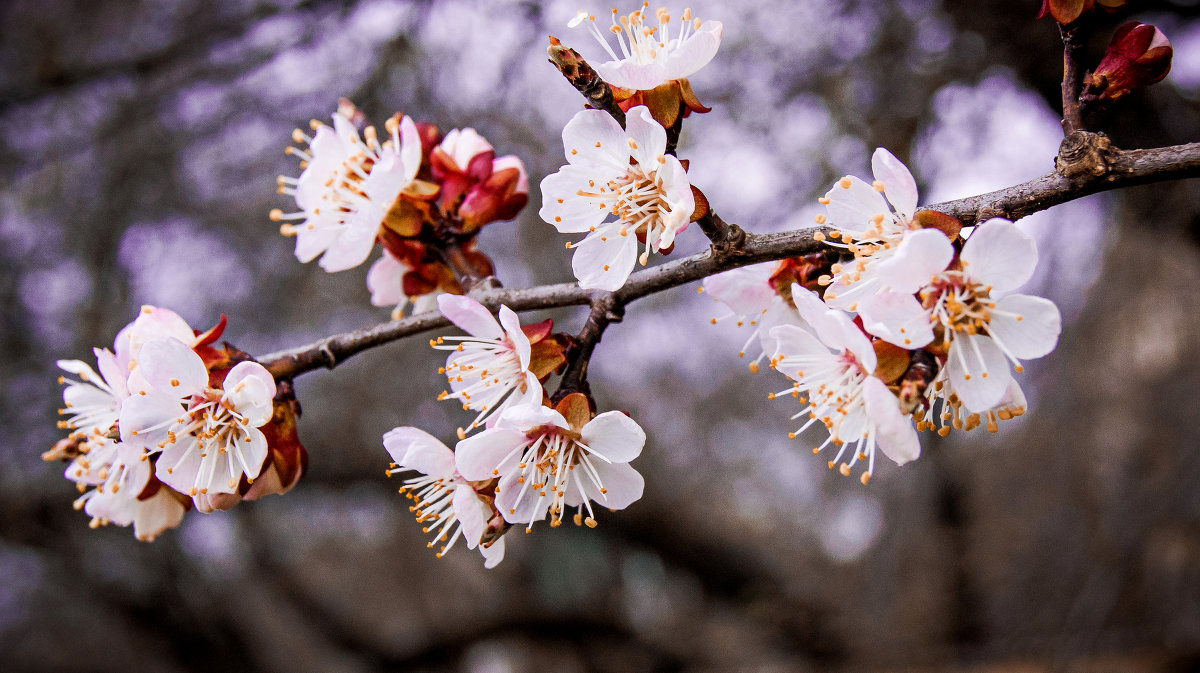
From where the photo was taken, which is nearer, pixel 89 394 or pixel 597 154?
pixel 597 154

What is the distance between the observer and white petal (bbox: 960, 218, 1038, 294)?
69cm

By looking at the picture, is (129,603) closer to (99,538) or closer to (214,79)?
(99,538)

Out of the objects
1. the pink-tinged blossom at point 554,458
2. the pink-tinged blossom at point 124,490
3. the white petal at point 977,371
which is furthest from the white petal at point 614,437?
the pink-tinged blossom at point 124,490

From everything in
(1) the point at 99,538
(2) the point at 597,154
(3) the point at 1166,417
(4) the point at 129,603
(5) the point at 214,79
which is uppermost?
(5) the point at 214,79

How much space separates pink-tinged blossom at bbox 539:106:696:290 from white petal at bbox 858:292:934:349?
0.22 meters

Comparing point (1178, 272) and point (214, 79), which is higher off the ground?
point (214, 79)

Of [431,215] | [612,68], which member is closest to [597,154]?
[612,68]

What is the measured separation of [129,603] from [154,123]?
8.37 ft

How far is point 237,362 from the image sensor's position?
3.24 ft

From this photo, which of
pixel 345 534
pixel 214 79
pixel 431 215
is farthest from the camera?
pixel 345 534

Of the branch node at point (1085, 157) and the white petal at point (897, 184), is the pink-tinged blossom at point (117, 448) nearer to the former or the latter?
the white petal at point (897, 184)

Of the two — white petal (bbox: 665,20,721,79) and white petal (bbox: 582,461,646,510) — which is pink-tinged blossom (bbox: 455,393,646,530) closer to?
white petal (bbox: 582,461,646,510)

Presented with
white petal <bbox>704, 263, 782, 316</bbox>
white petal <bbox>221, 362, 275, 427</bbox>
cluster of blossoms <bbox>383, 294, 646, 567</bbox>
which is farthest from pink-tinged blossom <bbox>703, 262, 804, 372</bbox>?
white petal <bbox>221, 362, 275, 427</bbox>

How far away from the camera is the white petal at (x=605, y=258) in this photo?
887 millimetres
